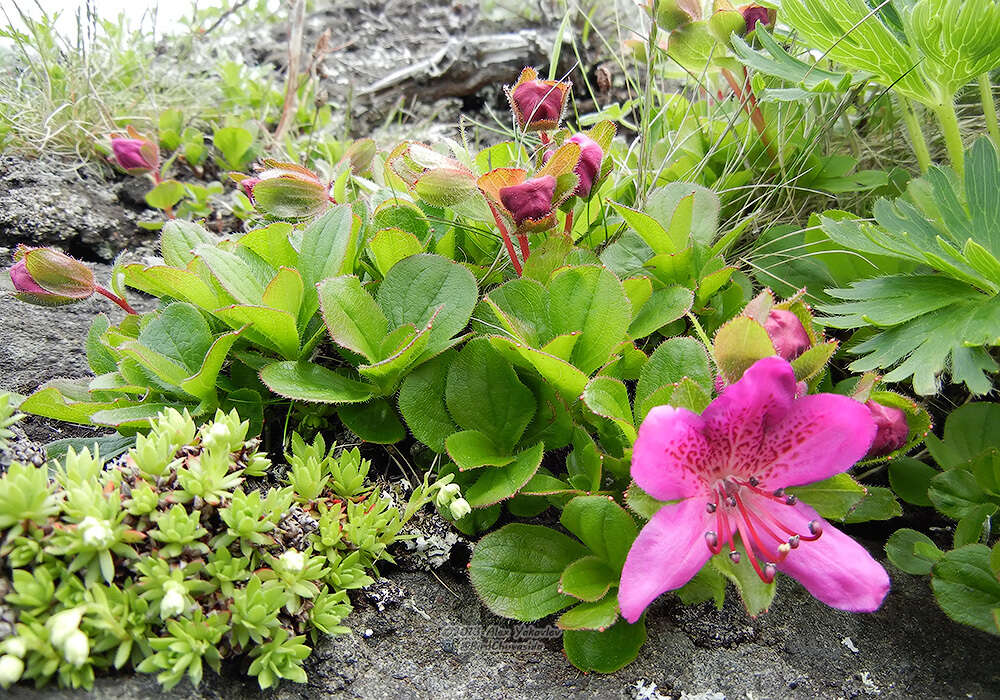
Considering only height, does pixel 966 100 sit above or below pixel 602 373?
above

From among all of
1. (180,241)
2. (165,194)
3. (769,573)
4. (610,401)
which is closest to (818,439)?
(769,573)

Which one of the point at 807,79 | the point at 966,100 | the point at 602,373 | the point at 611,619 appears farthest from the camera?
the point at 966,100

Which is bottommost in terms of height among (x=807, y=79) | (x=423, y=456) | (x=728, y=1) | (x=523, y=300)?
(x=423, y=456)

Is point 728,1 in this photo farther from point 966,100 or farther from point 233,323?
point 233,323

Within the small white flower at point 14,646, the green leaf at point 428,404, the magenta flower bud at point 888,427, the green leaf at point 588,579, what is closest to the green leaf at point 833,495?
the magenta flower bud at point 888,427

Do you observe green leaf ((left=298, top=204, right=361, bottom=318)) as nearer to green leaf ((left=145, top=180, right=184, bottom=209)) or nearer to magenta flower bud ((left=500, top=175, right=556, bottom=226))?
magenta flower bud ((left=500, top=175, right=556, bottom=226))

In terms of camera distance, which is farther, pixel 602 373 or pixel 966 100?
pixel 966 100

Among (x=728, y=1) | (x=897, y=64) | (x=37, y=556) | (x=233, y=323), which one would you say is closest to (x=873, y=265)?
(x=897, y=64)
